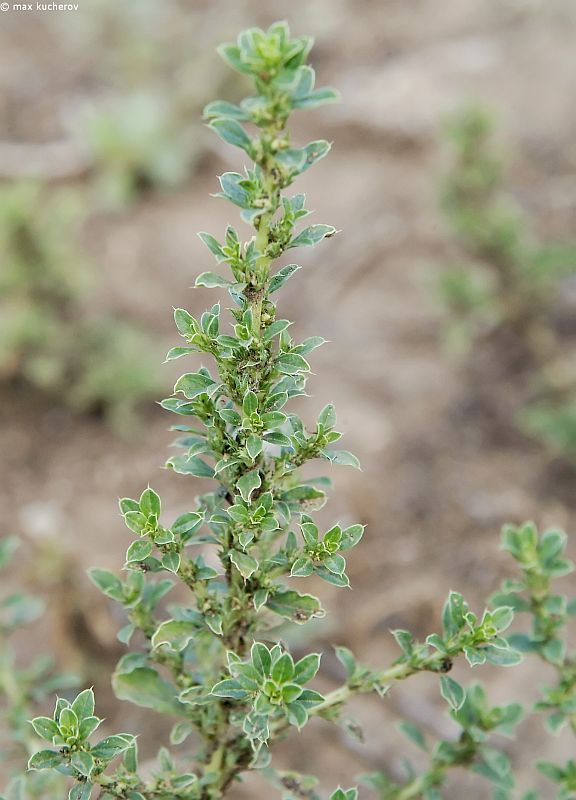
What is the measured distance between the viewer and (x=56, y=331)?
4227 millimetres

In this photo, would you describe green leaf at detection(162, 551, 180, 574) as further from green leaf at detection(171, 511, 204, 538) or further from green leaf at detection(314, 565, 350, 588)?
green leaf at detection(314, 565, 350, 588)

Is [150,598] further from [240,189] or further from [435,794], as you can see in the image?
[240,189]

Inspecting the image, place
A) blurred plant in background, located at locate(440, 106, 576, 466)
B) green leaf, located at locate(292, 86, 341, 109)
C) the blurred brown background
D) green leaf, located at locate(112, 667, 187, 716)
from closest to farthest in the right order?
green leaf, located at locate(292, 86, 341, 109) < green leaf, located at locate(112, 667, 187, 716) < the blurred brown background < blurred plant in background, located at locate(440, 106, 576, 466)

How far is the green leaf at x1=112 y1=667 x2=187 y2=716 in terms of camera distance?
1.68 m

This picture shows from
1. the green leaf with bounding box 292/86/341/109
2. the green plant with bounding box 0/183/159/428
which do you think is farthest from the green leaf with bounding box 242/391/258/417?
the green plant with bounding box 0/183/159/428

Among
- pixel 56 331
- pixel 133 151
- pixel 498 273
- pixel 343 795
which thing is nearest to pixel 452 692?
pixel 343 795

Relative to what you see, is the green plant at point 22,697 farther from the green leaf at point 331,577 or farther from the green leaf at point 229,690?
the green leaf at point 331,577

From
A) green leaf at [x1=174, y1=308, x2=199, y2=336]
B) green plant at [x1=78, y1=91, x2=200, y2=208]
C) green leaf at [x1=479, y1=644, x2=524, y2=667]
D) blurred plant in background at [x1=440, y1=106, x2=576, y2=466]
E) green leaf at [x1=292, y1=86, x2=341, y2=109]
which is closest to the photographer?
green leaf at [x1=292, y1=86, x2=341, y2=109]

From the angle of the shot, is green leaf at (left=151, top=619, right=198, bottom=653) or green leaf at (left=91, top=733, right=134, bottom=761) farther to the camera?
green leaf at (left=151, top=619, right=198, bottom=653)

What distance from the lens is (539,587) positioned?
5.92ft

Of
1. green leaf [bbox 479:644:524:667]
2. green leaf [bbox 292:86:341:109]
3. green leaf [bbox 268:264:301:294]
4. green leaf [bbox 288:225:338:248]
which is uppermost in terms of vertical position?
green leaf [bbox 292:86:341:109]

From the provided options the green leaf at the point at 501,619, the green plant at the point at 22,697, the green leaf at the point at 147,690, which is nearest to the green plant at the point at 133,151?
the green plant at the point at 22,697

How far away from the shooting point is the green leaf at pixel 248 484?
54.3 inches

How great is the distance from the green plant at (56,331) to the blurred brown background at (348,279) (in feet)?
0.51
